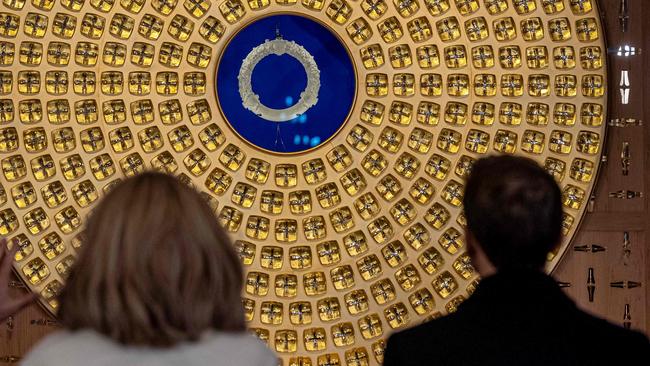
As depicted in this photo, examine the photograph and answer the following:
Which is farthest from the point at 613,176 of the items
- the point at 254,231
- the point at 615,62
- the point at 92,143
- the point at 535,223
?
the point at 535,223

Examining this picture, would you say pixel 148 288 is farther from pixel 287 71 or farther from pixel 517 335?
pixel 287 71

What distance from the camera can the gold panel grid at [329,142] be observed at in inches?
215

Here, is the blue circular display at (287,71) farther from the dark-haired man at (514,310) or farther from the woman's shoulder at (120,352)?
the woman's shoulder at (120,352)

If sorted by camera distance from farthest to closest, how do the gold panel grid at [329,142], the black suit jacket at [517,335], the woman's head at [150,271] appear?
the gold panel grid at [329,142] < the black suit jacket at [517,335] < the woman's head at [150,271]

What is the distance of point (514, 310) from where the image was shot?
8.63 feet

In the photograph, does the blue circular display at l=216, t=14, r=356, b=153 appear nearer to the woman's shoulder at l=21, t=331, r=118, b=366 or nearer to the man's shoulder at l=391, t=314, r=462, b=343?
the man's shoulder at l=391, t=314, r=462, b=343

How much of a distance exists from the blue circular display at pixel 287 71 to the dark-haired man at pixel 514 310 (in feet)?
9.25

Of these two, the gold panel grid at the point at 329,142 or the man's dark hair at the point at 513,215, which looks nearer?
the man's dark hair at the point at 513,215

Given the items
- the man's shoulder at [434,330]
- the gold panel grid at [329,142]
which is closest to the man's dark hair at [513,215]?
the man's shoulder at [434,330]

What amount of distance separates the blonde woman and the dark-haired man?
54 centimetres

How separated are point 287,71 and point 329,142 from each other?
1.36 feet

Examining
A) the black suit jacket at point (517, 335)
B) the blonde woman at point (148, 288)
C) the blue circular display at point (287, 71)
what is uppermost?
the blue circular display at point (287, 71)

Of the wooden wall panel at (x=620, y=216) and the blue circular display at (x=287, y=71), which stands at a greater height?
the blue circular display at (x=287, y=71)

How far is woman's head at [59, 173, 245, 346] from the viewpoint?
2.27 meters
